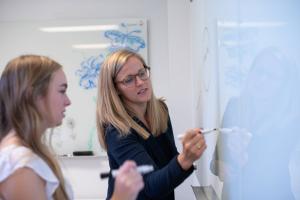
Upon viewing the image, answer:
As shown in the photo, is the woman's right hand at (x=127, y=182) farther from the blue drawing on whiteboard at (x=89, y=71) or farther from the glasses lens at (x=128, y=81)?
the blue drawing on whiteboard at (x=89, y=71)

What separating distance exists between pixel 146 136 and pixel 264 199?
59 centimetres

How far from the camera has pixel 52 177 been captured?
2.69 ft

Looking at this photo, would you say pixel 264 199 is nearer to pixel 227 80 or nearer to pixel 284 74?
pixel 284 74

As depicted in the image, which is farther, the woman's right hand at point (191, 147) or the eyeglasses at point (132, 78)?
the eyeglasses at point (132, 78)

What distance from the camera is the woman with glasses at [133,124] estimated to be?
109cm

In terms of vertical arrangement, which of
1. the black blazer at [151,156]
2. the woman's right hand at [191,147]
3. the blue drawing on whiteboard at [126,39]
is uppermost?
the blue drawing on whiteboard at [126,39]

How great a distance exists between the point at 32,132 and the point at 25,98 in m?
0.09

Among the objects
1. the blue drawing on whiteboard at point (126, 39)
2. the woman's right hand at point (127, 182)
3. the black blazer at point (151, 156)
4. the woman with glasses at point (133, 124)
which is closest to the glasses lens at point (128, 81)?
the woman with glasses at point (133, 124)

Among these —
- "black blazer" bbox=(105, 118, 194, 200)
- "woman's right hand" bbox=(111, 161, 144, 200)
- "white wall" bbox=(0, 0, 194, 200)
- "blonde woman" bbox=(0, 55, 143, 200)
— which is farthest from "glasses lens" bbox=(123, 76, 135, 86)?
"white wall" bbox=(0, 0, 194, 200)

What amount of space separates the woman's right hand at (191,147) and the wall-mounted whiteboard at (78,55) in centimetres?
163

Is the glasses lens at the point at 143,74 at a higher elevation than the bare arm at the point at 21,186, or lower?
higher

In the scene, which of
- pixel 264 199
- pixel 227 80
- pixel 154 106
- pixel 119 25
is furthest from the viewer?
pixel 119 25

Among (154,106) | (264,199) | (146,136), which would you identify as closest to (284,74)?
(264,199)

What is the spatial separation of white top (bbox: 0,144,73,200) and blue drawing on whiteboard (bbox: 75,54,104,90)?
175 cm
